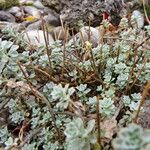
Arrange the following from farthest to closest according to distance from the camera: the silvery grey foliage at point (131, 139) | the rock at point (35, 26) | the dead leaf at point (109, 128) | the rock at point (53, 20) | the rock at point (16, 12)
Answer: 1. the rock at point (16, 12)
2. the rock at point (53, 20)
3. the rock at point (35, 26)
4. the dead leaf at point (109, 128)
5. the silvery grey foliage at point (131, 139)

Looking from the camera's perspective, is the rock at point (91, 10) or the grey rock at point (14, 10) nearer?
the rock at point (91, 10)

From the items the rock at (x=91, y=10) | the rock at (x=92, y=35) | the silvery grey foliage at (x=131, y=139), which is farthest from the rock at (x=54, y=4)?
the silvery grey foliage at (x=131, y=139)

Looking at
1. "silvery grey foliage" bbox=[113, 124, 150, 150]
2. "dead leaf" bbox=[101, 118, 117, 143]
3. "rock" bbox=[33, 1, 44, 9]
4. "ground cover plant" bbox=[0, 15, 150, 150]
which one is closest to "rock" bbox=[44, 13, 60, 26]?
"rock" bbox=[33, 1, 44, 9]

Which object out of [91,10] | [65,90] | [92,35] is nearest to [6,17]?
[91,10]

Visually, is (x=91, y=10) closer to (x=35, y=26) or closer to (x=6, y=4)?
(x=35, y=26)

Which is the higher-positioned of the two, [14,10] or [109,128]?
[109,128]

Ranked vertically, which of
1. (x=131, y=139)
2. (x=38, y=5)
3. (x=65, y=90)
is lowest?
(x=38, y=5)

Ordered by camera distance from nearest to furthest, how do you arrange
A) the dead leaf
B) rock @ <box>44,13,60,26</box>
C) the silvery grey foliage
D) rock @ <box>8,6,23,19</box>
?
the silvery grey foliage → the dead leaf → rock @ <box>44,13,60,26</box> → rock @ <box>8,6,23,19</box>

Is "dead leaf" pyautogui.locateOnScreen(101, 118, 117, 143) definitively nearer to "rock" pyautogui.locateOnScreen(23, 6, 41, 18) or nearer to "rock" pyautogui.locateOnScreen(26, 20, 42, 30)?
"rock" pyautogui.locateOnScreen(26, 20, 42, 30)

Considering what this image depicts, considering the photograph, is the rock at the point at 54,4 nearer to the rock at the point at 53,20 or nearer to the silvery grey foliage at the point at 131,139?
the rock at the point at 53,20
